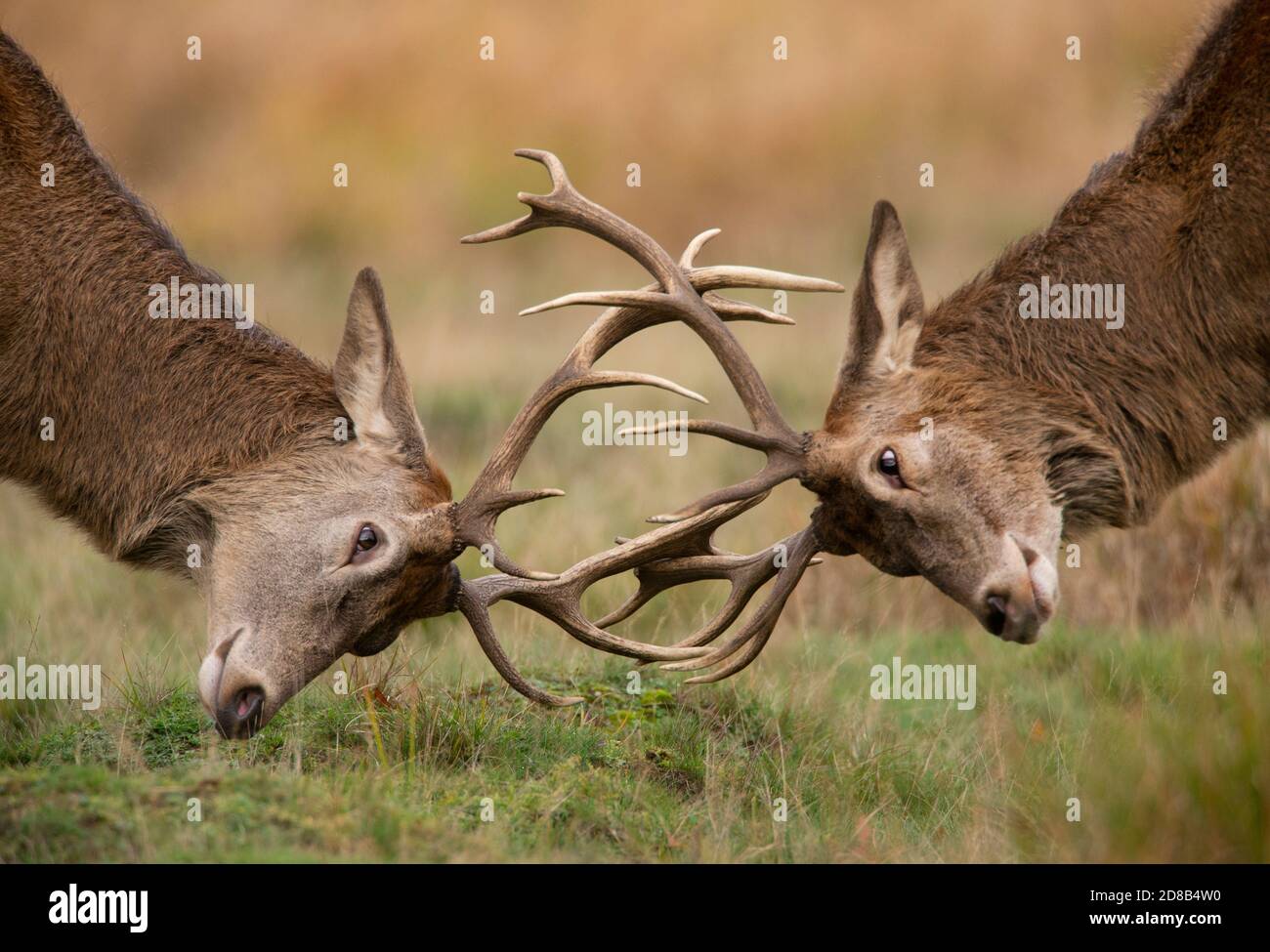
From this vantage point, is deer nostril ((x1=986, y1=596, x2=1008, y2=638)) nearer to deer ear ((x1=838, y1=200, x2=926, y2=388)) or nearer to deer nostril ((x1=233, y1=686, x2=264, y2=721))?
deer ear ((x1=838, y1=200, x2=926, y2=388))

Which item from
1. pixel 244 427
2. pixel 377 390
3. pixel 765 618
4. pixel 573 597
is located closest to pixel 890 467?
pixel 765 618

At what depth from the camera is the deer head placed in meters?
6.01

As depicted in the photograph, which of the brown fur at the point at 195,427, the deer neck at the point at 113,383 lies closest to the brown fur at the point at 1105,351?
the brown fur at the point at 195,427

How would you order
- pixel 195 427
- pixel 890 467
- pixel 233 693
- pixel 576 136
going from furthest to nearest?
1. pixel 576 136
2. pixel 195 427
3. pixel 890 467
4. pixel 233 693

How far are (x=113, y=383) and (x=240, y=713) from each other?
62.1 inches

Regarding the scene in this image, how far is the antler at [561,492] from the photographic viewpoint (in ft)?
20.7

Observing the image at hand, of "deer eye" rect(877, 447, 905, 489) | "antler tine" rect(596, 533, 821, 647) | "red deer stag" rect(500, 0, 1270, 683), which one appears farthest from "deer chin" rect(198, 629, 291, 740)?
"deer eye" rect(877, 447, 905, 489)

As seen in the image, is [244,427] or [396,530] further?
[244,427]

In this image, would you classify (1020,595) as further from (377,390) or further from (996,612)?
(377,390)

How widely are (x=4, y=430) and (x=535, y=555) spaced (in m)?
3.46

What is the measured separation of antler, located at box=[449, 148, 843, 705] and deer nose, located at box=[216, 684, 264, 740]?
917mm

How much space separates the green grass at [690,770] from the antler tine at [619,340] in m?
0.88

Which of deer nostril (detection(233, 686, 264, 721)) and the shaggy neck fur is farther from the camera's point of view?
the shaggy neck fur

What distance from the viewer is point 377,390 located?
253 inches
